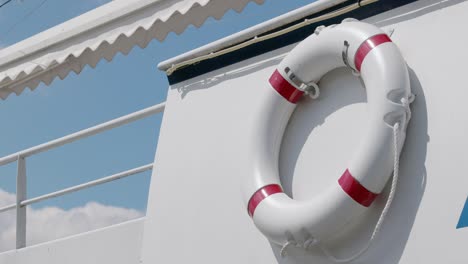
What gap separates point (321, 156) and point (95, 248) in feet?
5.31

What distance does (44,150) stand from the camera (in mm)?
4414

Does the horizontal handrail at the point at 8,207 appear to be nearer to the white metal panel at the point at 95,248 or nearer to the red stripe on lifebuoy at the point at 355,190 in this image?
Result: the white metal panel at the point at 95,248

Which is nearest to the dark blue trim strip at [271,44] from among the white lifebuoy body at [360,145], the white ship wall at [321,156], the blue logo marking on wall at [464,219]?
the white ship wall at [321,156]

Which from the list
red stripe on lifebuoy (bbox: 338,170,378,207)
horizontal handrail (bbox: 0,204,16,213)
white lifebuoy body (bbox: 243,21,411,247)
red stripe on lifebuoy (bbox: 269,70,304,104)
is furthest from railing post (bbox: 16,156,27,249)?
red stripe on lifebuoy (bbox: 338,170,378,207)

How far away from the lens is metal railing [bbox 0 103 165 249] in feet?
12.9

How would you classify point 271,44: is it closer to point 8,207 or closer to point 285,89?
point 285,89

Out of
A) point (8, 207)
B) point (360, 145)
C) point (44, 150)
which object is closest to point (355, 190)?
point (360, 145)

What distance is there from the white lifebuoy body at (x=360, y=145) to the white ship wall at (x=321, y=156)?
0.28ft

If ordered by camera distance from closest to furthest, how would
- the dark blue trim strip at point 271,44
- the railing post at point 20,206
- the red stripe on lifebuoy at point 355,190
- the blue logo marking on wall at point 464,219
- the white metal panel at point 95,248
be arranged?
the blue logo marking on wall at point 464,219 < the red stripe on lifebuoy at point 355,190 < the dark blue trim strip at point 271,44 < the white metal panel at point 95,248 < the railing post at point 20,206

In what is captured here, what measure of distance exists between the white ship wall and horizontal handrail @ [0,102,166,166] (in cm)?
27

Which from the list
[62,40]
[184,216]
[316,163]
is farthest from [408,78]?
[62,40]

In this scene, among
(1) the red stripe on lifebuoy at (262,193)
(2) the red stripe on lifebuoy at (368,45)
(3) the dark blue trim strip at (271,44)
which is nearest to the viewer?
(2) the red stripe on lifebuoy at (368,45)

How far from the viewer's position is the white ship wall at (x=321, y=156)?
257cm

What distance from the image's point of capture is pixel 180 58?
12.1ft
